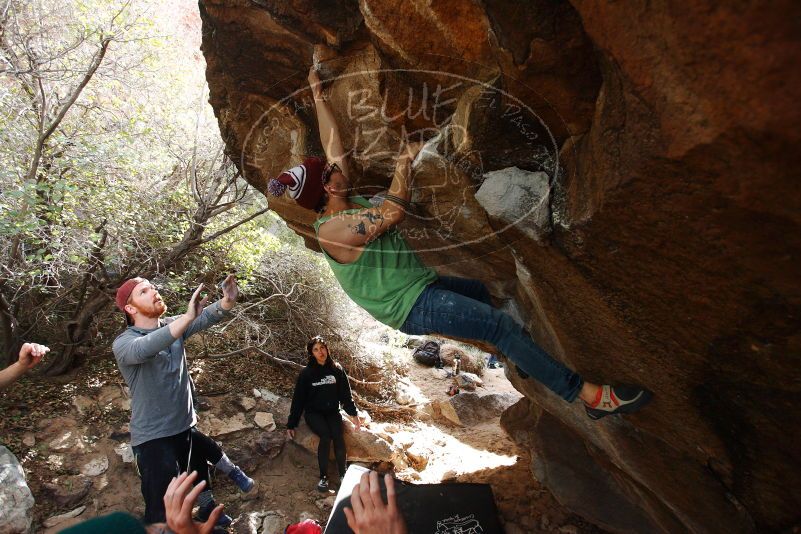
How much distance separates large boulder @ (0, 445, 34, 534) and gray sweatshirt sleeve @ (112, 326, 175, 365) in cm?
209

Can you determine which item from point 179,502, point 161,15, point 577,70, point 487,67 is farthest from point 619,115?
point 161,15

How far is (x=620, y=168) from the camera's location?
159 cm

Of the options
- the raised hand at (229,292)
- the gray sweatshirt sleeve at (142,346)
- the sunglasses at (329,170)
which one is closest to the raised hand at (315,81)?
the sunglasses at (329,170)

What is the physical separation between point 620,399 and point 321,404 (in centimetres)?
353

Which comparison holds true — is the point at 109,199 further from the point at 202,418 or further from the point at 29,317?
the point at 202,418

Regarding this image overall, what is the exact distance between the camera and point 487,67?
2574 millimetres

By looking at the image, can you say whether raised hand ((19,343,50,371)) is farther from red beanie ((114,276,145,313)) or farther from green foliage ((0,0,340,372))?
green foliage ((0,0,340,372))

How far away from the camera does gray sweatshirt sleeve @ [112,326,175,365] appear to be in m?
2.72

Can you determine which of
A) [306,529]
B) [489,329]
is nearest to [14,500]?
[306,529]

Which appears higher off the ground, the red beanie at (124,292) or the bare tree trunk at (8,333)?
the red beanie at (124,292)

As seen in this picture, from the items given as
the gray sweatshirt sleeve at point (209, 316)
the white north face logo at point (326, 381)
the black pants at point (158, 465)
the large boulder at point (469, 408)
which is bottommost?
the large boulder at point (469, 408)

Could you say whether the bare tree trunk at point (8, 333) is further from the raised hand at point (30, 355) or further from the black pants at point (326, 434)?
the black pants at point (326, 434)

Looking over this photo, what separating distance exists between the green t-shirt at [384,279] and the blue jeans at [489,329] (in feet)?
0.27

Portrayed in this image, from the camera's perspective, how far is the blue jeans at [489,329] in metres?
2.58
